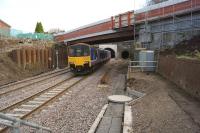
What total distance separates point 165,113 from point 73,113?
389 cm

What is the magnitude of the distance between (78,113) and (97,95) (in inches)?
152

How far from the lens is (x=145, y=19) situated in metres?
24.2

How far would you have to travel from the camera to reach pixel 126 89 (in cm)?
1477

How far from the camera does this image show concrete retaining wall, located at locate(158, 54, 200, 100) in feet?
32.6

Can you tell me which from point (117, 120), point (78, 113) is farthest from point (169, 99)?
point (78, 113)

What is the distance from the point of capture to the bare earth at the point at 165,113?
23.0 feet

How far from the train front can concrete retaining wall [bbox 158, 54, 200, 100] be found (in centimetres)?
964

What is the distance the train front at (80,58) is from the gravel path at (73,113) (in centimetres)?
963

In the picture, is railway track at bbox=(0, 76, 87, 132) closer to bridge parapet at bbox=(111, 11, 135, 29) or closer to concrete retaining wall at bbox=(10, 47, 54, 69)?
concrete retaining wall at bbox=(10, 47, 54, 69)

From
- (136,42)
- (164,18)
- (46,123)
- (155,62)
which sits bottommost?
(46,123)

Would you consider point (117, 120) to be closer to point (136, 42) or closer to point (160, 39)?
point (160, 39)

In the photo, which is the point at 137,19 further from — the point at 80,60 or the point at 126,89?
the point at 126,89

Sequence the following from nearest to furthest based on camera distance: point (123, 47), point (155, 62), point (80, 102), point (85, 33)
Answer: point (80, 102) < point (155, 62) < point (85, 33) < point (123, 47)

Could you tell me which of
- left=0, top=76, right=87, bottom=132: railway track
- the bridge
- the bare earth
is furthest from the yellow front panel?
the bare earth
